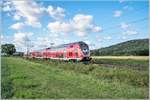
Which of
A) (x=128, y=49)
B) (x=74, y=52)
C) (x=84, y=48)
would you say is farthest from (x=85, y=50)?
(x=128, y=49)

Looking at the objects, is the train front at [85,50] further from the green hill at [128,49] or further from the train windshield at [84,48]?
the green hill at [128,49]

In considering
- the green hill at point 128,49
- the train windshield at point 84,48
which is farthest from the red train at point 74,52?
the green hill at point 128,49

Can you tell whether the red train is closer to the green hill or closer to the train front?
the train front

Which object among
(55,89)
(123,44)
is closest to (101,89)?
(55,89)

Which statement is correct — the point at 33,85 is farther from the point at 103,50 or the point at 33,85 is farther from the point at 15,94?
the point at 103,50

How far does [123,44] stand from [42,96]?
157 ft

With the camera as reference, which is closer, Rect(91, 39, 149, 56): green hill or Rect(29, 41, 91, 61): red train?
Rect(29, 41, 91, 61): red train

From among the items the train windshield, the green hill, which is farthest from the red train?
the green hill

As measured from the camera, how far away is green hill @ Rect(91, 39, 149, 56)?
2122 inches

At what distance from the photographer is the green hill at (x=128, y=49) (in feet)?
177

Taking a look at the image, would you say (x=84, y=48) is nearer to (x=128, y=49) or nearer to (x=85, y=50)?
(x=85, y=50)

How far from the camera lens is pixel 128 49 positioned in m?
59.4

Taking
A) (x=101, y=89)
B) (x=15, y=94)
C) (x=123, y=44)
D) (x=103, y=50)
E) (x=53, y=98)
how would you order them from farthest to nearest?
(x=103, y=50) → (x=123, y=44) → (x=101, y=89) → (x=15, y=94) → (x=53, y=98)

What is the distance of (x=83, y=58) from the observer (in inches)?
1368
